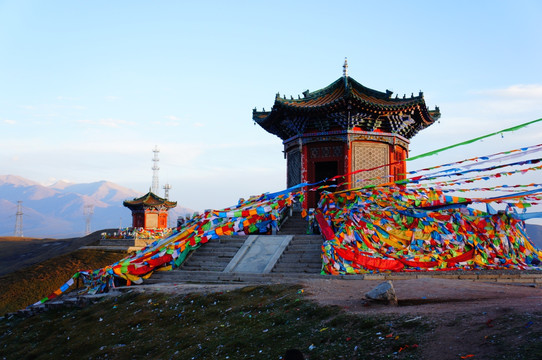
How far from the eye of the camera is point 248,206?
18938 millimetres

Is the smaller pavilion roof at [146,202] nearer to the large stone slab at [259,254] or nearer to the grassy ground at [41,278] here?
the grassy ground at [41,278]

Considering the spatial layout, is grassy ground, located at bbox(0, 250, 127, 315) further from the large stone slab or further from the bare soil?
the bare soil

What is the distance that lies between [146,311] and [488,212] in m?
11.5

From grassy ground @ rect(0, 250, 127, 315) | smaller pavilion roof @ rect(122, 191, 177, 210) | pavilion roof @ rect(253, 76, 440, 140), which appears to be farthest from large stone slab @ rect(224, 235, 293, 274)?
smaller pavilion roof @ rect(122, 191, 177, 210)

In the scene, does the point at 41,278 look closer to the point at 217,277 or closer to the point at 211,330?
the point at 217,277

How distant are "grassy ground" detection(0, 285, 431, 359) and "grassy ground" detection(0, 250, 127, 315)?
1235 centimetres

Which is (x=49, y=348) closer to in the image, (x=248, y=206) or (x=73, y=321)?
(x=73, y=321)

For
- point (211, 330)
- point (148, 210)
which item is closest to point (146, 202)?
point (148, 210)

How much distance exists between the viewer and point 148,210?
51.8m

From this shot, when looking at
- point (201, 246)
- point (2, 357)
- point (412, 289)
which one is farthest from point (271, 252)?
point (2, 357)

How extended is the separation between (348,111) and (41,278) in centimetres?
1962

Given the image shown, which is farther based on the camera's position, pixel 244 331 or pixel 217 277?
pixel 217 277

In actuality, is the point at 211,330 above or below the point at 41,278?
above

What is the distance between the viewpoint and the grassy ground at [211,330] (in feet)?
24.5
